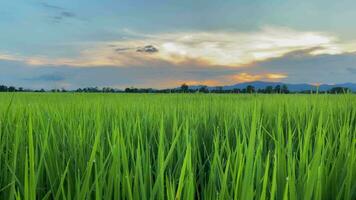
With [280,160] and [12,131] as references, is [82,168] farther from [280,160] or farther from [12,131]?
[12,131]

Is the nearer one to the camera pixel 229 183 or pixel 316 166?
pixel 316 166

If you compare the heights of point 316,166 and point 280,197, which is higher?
point 316,166

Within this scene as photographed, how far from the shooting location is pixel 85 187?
2.59 feet

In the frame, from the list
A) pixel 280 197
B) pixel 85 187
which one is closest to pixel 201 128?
pixel 280 197

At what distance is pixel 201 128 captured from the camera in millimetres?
2096

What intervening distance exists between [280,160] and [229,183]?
165mm

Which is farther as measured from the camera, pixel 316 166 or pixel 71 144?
pixel 71 144

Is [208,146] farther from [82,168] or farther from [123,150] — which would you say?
[123,150]

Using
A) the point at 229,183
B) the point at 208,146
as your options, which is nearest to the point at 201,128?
the point at 208,146

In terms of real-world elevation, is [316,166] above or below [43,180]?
above

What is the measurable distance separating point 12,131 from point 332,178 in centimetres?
141

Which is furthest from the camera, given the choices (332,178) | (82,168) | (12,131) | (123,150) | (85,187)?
(12,131)

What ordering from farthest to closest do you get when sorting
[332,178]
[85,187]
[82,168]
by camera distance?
1. [82,168]
2. [332,178]
3. [85,187]

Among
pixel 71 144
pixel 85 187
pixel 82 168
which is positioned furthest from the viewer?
pixel 71 144
